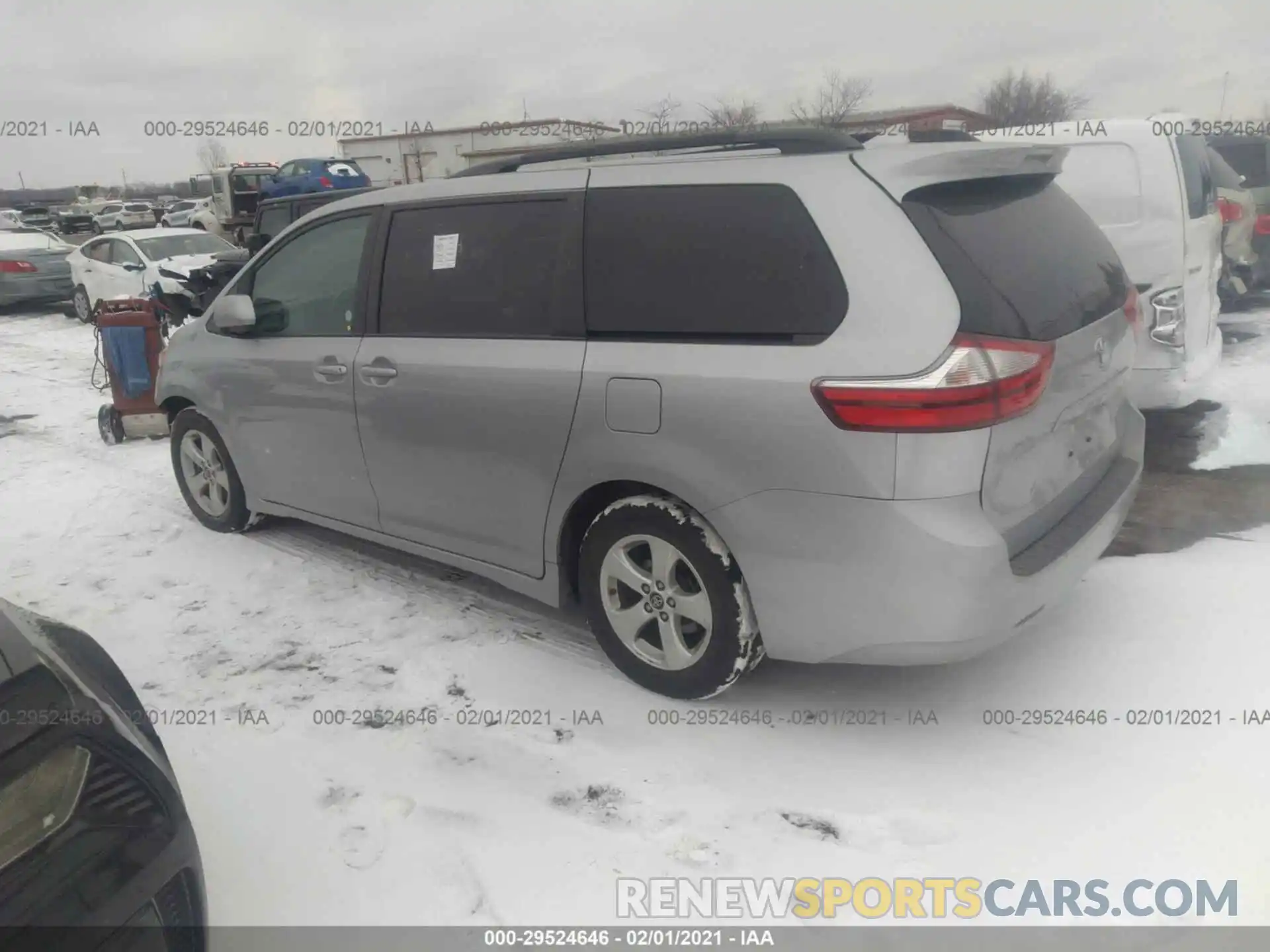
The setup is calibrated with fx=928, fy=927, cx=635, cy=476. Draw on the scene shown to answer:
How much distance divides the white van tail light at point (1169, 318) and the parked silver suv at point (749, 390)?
193cm

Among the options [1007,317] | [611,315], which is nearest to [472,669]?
[611,315]

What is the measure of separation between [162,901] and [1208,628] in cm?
358

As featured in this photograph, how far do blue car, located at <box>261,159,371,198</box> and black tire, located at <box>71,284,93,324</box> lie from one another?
912 cm

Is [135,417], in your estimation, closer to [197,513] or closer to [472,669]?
[197,513]

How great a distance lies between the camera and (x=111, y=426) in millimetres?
7055

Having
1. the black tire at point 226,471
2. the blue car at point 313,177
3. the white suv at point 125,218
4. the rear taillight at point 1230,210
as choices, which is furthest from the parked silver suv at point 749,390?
the white suv at point 125,218

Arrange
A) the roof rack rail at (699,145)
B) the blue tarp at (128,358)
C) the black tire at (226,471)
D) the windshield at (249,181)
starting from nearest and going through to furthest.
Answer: the roof rack rail at (699,145)
the black tire at (226,471)
the blue tarp at (128,358)
the windshield at (249,181)

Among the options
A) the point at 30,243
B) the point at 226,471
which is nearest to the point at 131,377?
the point at 226,471

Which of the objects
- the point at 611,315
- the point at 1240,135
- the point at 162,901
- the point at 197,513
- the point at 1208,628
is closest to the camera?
the point at 162,901

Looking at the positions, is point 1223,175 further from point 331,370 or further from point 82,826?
point 82,826

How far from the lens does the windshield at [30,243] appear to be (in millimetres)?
15594

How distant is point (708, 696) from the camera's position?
313 cm

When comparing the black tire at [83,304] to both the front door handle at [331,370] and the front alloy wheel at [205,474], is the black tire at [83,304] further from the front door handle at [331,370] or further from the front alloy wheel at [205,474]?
the front door handle at [331,370]

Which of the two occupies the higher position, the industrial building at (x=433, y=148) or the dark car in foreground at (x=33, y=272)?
the industrial building at (x=433, y=148)
